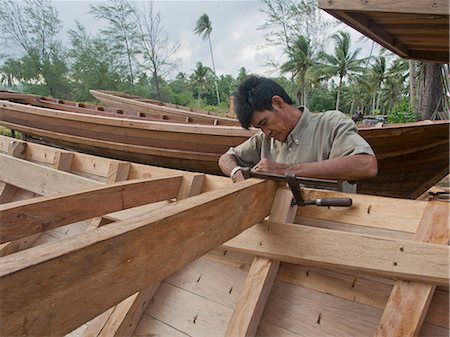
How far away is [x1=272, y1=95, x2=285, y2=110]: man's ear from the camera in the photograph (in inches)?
62.1

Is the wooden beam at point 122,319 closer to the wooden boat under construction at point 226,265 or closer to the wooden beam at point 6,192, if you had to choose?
the wooden boat under construction at point 226,265

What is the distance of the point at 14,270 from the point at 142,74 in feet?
75.5

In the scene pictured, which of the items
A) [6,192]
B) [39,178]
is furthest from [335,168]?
[6,192]

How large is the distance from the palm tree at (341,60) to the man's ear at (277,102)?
21.7 meters

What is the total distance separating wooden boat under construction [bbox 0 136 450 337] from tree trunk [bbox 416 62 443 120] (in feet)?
27.0

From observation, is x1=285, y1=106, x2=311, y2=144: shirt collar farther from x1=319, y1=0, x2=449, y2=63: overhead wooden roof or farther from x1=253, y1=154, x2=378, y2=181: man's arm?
x1=319, y1=0, x2=449, y2=63: overhead wooden roof

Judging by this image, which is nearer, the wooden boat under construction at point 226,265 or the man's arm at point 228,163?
the wooden boat under construction at point 226,265

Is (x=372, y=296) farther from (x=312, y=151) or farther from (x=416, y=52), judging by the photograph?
(x=416, y=52)

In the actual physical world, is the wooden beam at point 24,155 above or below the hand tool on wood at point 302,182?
below

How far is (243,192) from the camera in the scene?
1.04m

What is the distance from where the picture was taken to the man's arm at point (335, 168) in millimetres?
1339

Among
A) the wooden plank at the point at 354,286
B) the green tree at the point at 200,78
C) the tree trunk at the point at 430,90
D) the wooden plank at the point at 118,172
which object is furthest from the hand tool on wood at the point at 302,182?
the green tree at the point at 200,78

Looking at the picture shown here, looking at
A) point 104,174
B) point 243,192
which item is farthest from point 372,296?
point 104,174

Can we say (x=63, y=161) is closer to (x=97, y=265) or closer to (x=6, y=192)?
(x=6, y=192)
